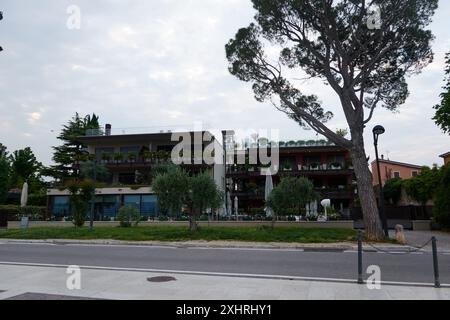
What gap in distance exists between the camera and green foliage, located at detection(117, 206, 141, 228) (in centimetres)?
2589

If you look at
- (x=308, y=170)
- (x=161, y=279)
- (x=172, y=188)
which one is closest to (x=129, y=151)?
(x=308, y=170)

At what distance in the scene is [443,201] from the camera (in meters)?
22.8

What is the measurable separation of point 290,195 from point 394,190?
24.5m

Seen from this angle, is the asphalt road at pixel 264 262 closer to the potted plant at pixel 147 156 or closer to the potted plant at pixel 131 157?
the potted plant at pixel 147 156

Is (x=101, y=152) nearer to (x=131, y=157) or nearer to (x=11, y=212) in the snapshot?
(x=131, y=157)

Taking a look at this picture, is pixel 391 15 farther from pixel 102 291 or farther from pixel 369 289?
pixel 102 291

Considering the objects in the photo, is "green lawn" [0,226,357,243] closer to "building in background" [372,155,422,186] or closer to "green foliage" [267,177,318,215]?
"green foliage" [267,177,318,215]

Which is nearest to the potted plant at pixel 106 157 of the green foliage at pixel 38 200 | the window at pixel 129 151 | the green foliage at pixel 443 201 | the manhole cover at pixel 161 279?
the window at pixel 129 151

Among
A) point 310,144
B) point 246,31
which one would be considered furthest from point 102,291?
point 310,144

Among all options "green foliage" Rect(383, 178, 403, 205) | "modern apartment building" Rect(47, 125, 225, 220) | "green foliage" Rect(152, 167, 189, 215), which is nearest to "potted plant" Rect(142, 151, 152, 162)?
"modern apartment building" Rect(47, 125, 225, 220)

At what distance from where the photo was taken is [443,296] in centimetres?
662

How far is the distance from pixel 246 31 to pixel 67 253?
1525 cm

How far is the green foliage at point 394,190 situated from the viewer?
40844mm

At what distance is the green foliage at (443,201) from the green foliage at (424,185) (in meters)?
4.13
